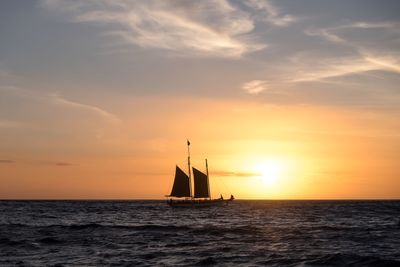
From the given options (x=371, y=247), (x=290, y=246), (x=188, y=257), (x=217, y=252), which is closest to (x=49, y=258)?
(x=188, y=257)

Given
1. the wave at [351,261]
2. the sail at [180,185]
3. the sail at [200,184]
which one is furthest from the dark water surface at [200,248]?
the sail at [200,184]

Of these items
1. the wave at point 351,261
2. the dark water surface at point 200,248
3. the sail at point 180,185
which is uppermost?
the sail at point 180,185

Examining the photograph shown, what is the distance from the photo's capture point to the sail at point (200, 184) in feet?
457

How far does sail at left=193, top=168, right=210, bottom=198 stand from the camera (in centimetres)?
13938

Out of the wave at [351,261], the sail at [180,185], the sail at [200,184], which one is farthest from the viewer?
the sail at [200,184]

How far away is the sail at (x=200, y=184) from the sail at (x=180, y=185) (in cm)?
271

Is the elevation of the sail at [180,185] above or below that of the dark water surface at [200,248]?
above

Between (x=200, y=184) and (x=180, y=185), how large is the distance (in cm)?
645

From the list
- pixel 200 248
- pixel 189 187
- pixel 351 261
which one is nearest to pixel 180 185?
pixel 189 187

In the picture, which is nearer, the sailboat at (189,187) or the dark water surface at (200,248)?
the dark water surface at (200,248)

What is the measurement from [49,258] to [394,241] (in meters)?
32.4

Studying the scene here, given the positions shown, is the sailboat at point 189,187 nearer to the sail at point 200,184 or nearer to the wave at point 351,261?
the sail at point 200,184

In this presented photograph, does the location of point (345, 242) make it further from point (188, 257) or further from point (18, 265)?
point (18, 265)

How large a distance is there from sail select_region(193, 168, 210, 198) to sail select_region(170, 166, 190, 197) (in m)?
2.71
